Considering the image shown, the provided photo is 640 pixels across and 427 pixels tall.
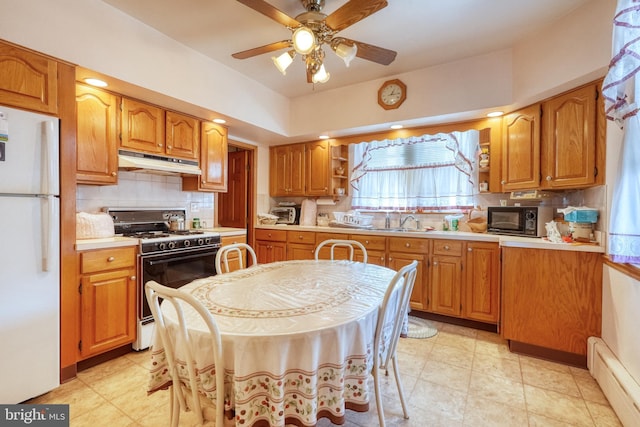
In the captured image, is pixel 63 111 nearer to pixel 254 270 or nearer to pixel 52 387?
pixel 254 270

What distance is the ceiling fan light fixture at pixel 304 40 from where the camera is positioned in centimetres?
169

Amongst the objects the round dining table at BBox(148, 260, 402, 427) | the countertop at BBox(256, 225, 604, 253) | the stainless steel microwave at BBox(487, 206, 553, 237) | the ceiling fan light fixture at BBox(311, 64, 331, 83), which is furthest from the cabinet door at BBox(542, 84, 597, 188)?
the round dining table at BBox(148, 260, 402, 427)

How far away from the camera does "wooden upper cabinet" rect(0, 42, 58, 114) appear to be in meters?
1.67

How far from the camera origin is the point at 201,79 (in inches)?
110

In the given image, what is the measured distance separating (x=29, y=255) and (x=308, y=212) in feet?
9.55

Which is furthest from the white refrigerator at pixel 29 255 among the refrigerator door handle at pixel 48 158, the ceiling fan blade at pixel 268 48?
the ceiling fan blade at pixel 268 48

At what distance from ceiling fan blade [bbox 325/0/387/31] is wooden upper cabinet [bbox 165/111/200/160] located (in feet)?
6.05

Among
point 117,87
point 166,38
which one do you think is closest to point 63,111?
point 117,87

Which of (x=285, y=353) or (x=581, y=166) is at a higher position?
(x=581, y=166)

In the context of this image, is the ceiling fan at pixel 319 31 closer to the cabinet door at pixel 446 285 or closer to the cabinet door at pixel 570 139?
the cabinet door at pixel 570 139

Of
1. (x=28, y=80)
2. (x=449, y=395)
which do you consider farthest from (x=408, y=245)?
(x=28, y=80)

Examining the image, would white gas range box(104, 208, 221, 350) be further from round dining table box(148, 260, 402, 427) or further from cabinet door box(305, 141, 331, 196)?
cabinet door box(305, 141, 331, 196)

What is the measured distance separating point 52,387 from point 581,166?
390 centimetres

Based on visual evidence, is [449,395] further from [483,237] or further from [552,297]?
[483,237]
